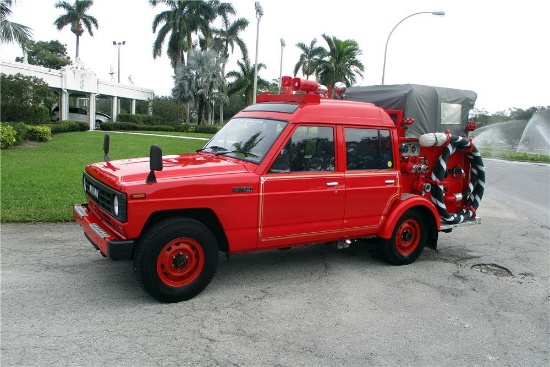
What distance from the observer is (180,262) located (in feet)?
15.6

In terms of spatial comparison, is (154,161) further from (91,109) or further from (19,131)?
(91,109)

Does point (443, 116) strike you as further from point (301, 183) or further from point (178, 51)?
point (178, 51)

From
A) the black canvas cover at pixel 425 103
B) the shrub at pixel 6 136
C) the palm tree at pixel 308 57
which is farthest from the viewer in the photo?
the palm tree at pixel 308 57

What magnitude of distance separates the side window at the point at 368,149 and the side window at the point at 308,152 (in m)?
0.30

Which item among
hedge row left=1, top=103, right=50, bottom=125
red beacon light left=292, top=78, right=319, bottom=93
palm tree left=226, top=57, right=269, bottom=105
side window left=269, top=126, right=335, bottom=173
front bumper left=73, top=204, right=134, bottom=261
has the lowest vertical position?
front bumper left=73, top=204, right=134, bottom=261

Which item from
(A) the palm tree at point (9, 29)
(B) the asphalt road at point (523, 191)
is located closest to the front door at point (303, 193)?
(B) the asphalt road at point (523, 191)

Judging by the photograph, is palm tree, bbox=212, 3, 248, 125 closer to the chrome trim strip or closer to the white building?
the white building

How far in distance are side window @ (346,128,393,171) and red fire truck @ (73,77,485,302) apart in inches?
0.5

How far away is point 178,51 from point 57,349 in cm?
4656

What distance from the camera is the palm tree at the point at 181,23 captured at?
4553 centimetres

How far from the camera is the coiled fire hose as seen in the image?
6.69 meters

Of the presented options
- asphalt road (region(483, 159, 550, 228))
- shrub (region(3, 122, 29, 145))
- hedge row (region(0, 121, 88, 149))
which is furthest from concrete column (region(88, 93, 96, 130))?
asphalt road (region(483, 159, 550, 228))

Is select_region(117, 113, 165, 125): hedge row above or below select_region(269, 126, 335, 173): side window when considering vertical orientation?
above

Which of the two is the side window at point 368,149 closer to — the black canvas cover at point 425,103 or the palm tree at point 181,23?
the black canvas cover at point 425,103
